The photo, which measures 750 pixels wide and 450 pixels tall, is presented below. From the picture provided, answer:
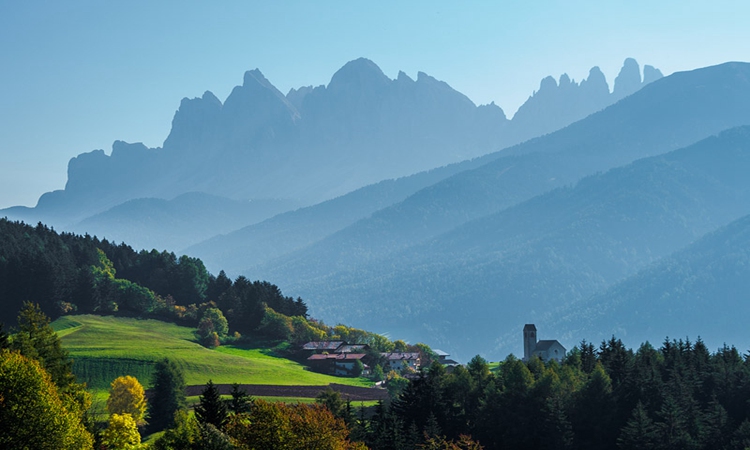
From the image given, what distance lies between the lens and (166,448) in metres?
66.1

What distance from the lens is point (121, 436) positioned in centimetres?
7169

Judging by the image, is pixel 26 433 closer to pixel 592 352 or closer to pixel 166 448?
pixel 166 448

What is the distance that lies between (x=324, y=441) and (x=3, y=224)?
13837 centimetres

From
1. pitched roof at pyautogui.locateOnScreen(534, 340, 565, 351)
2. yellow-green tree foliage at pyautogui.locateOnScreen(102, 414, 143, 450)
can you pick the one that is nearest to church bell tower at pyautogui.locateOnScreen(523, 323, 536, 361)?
pitched roof at pyautogui.locateOnScreen(534, 340, 565, 351)

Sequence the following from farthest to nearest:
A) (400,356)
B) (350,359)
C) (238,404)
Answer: (400,356) < (350,359) < (238,404)

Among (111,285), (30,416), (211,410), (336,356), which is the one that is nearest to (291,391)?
(336,356)

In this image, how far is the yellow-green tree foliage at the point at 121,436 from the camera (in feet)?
233

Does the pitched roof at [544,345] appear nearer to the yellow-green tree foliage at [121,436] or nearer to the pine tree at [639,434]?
the pine tree at [639,434]

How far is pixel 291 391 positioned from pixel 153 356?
2029 cm

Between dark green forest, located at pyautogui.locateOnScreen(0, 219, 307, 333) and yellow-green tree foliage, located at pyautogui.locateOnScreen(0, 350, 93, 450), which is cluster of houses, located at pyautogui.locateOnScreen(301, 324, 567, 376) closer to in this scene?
dark green forest, located at pyautogui.locateOnScreen(0, 219, 307, 333)

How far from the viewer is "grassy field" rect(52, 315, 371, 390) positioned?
118750 millimetres

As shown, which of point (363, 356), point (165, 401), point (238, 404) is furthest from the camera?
point (363, 356)

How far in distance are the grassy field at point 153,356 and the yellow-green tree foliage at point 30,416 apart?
48600mm

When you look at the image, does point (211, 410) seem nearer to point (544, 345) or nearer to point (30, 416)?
point (30, 416)
